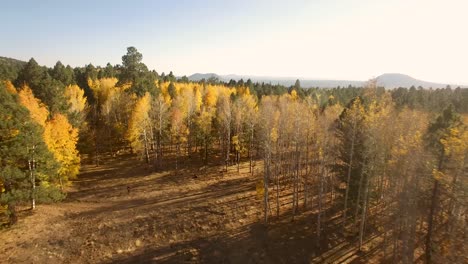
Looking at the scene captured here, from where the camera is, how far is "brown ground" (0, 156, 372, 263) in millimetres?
21875

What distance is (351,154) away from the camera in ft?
73.7

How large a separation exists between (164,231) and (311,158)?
1863 centimetres

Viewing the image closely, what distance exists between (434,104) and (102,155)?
63.5 meters

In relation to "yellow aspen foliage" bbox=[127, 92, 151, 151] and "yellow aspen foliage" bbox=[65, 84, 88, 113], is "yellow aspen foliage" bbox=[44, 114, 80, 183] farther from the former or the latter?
"yellow aspen foliage" bbox=[65, 84, 88, 113]

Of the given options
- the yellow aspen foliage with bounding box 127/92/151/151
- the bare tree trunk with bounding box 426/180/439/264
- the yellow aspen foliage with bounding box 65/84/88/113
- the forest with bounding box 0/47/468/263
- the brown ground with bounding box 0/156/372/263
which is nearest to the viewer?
the bare tree trunk with bounding box 426/180/439/264

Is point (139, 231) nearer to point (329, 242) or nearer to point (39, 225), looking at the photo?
point (39, 225)

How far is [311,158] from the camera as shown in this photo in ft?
111

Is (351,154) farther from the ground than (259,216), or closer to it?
farther from the ground

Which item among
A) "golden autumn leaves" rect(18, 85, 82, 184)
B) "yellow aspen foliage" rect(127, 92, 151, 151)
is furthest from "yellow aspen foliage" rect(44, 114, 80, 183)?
"yellow aspen foliage" rect(127, 92, 151, 151)

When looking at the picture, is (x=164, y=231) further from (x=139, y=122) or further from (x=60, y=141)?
(x=139, y=122)

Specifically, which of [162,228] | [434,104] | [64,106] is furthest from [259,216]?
[434,104]

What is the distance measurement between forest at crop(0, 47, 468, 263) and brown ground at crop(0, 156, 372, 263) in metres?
0.92

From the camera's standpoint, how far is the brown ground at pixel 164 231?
2188cm

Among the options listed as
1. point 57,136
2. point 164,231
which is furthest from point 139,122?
point 164,231
